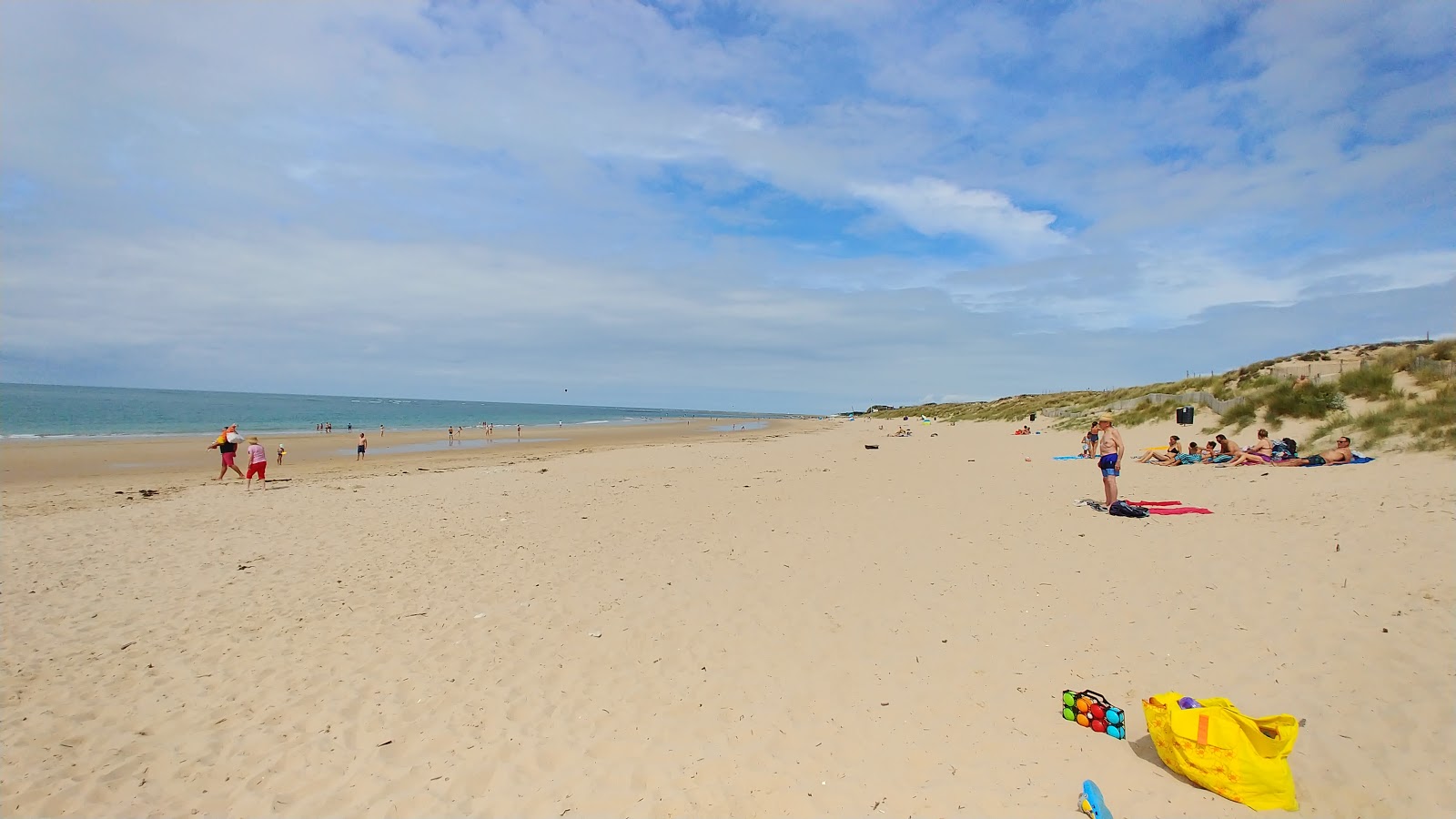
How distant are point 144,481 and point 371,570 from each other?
642 inches

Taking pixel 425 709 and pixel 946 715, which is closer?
pixel 946 715

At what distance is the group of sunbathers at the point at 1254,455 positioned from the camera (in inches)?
486

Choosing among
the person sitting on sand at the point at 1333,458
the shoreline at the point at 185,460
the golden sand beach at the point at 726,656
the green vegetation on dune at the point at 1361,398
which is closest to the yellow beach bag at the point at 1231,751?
the golden sand beach at the point at 726,656

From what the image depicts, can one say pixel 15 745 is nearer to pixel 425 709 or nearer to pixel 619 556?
pixel 425 709

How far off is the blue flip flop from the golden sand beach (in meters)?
0.08

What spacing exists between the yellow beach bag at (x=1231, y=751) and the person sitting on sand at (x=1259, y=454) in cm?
1287

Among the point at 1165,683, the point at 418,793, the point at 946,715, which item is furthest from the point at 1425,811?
the point at 418,793

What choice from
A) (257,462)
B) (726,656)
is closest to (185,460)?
(257,462)

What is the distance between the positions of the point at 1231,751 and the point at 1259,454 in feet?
44.0

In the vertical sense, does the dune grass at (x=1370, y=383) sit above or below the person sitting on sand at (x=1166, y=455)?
above

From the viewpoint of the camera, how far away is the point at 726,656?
225 inches

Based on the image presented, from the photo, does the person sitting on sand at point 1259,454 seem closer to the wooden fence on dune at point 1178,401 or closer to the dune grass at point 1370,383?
the dune grass at point 1370,383

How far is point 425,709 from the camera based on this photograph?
192 inches

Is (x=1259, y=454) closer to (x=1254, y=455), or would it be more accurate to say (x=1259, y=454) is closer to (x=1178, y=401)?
(x=1254, y=455)
